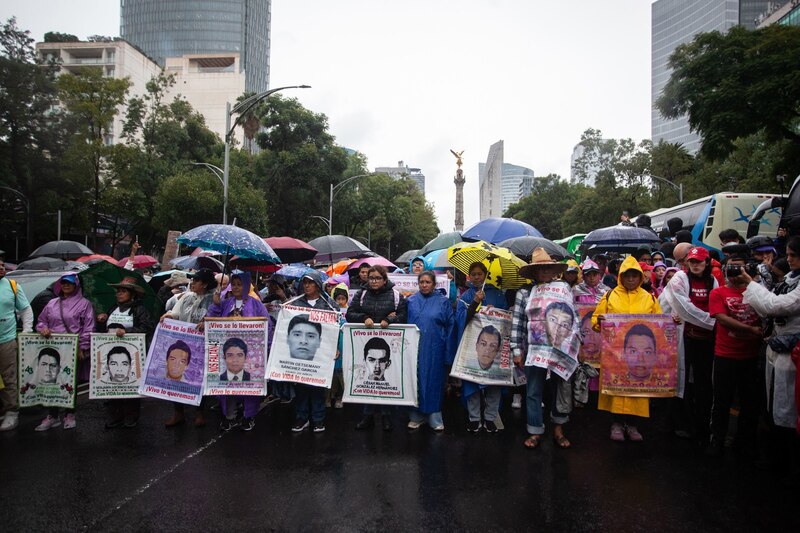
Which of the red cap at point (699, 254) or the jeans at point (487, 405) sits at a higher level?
the red cap at point (699, 254)

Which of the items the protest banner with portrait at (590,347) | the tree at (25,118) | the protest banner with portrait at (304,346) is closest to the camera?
the protest banner with portrait at (304,346)

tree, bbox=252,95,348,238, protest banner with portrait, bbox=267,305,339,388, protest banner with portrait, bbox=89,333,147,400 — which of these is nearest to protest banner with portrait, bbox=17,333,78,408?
protest banner with portrait, bbox=89,333,147,400

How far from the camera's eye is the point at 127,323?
6.60 metres

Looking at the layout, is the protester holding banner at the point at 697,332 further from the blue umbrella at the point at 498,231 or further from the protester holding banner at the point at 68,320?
the protester holding banner at the point at 68,320

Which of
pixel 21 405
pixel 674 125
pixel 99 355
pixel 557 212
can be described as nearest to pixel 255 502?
pixel 99 355

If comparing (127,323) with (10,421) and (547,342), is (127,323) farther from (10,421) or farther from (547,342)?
(547,342)

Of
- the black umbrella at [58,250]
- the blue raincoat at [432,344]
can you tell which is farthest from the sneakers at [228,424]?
the black umbrella at [58,250]

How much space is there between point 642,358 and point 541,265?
1441 millimetres

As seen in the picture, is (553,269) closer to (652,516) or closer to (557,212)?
(652,516)

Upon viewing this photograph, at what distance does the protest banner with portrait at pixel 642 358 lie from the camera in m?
5.72

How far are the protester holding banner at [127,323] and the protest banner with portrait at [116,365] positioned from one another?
0.12 m

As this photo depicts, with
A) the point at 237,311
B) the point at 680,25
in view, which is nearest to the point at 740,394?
the point at 237,311

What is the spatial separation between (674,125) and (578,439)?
152630mm

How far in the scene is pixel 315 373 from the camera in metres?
6.22
